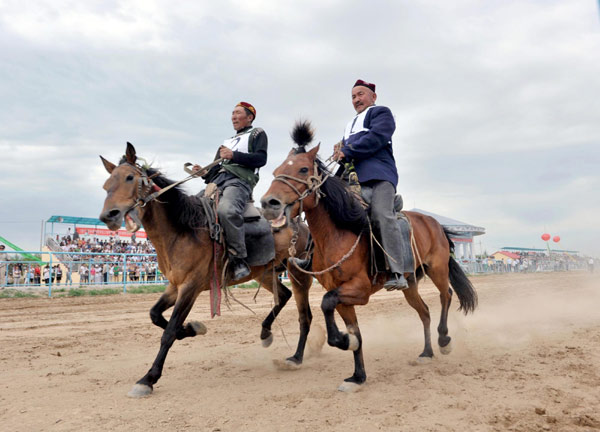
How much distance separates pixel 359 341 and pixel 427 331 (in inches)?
78.3

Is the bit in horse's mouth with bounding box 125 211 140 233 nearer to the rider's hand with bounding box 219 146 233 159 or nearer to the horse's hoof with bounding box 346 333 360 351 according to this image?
the rider's hand with bounding box 219 146 233 159

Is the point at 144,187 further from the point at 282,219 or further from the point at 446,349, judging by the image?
the point at 446,349

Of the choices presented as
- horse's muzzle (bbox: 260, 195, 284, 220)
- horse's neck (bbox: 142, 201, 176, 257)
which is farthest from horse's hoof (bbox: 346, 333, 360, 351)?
horse's neck (bbox: 142, 201, 176, 257)

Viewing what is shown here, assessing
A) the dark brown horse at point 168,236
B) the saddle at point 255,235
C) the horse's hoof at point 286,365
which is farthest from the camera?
the saddle at point 255,235

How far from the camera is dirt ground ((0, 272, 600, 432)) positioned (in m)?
3.53

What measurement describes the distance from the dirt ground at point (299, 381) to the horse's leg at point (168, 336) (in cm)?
13

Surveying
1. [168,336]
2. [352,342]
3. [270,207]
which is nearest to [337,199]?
[270,207]

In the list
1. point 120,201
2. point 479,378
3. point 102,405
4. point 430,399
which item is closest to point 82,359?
point 102,405

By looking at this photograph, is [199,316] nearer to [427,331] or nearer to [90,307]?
[90,307]

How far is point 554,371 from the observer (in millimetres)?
4777

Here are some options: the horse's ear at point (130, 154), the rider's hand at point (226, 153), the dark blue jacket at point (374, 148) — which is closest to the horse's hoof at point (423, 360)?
the dark blue jacket at point (374, 148)

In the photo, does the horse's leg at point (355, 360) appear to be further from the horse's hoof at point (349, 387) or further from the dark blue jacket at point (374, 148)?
the dark blue jacket at point (374, 148)

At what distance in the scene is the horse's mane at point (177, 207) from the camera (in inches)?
202

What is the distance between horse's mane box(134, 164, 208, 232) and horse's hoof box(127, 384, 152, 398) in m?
1.73
